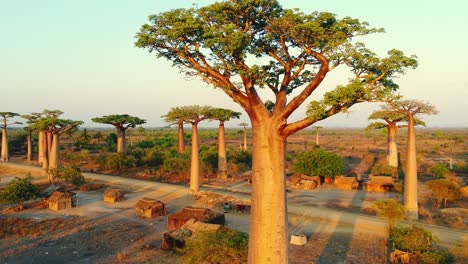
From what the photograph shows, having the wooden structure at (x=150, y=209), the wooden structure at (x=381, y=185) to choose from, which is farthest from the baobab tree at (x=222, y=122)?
the wooden structure at (x=381, y=185)

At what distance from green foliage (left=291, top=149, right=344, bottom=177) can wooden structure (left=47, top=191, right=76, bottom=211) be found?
43.1 ft

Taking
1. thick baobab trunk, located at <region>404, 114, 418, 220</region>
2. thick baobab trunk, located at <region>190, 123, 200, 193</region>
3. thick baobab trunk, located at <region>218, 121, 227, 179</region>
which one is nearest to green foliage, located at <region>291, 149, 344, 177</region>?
thick baobab trunk, located at <region>218, 121, 227, 179</region>

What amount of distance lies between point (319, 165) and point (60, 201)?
565 inches

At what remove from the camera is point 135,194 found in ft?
62.8

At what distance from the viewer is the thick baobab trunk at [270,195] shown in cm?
563

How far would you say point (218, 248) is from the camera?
8.48 m

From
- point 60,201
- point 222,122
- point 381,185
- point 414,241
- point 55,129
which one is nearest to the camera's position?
point 414,241

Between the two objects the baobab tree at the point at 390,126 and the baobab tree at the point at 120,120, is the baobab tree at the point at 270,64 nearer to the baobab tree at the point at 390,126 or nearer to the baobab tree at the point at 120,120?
the baobab tree at the point at 390,126

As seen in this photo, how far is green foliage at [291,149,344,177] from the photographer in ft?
70.3

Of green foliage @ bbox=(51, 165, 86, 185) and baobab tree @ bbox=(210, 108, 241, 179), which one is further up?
baobab tree @ bbox=(210, 108, 241, 179)

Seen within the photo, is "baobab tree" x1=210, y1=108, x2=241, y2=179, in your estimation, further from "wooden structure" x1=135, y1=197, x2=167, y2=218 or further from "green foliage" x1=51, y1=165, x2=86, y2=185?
"green foliage" x1=51, y1=165, x2=86, y2=185

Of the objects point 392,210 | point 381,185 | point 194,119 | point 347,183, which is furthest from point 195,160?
point 381,185

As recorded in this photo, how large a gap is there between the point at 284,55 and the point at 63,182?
69.8 ft

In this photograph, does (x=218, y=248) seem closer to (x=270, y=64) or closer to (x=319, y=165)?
(x=270, y=64)
